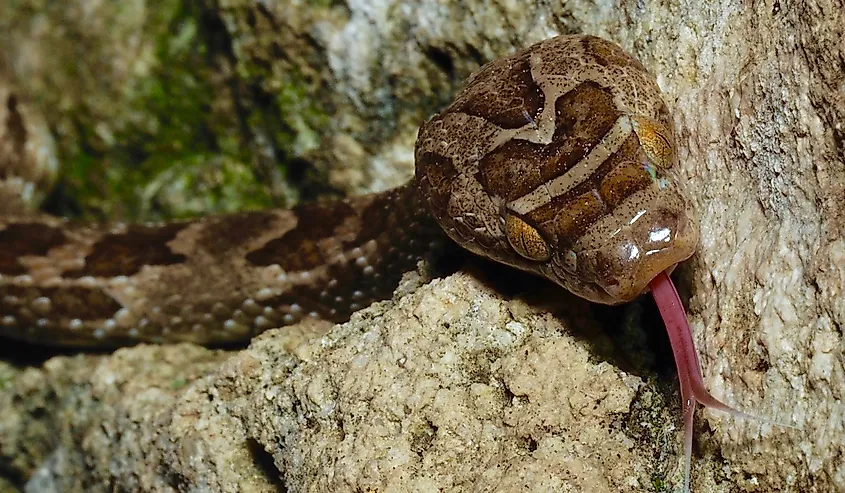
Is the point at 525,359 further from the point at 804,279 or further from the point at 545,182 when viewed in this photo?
the point at 804,279

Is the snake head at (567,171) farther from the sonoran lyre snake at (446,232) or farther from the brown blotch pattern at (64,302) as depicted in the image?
the brown blotch pattern at (64,302)

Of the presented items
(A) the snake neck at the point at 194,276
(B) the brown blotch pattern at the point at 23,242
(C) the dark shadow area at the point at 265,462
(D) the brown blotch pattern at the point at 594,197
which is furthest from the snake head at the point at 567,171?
(B) the brown blotch pattern at the point at 23,242

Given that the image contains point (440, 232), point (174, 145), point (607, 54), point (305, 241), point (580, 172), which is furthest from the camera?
point (174, 145)

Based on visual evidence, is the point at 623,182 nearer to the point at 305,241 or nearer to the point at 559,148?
the point at 559,148

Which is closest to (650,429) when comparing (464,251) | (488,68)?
(464,251)

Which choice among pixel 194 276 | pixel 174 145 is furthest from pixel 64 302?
pixel 174 145

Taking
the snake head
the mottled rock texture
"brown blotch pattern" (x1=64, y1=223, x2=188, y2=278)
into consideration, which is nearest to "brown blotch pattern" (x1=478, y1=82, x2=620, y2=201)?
the snake head
